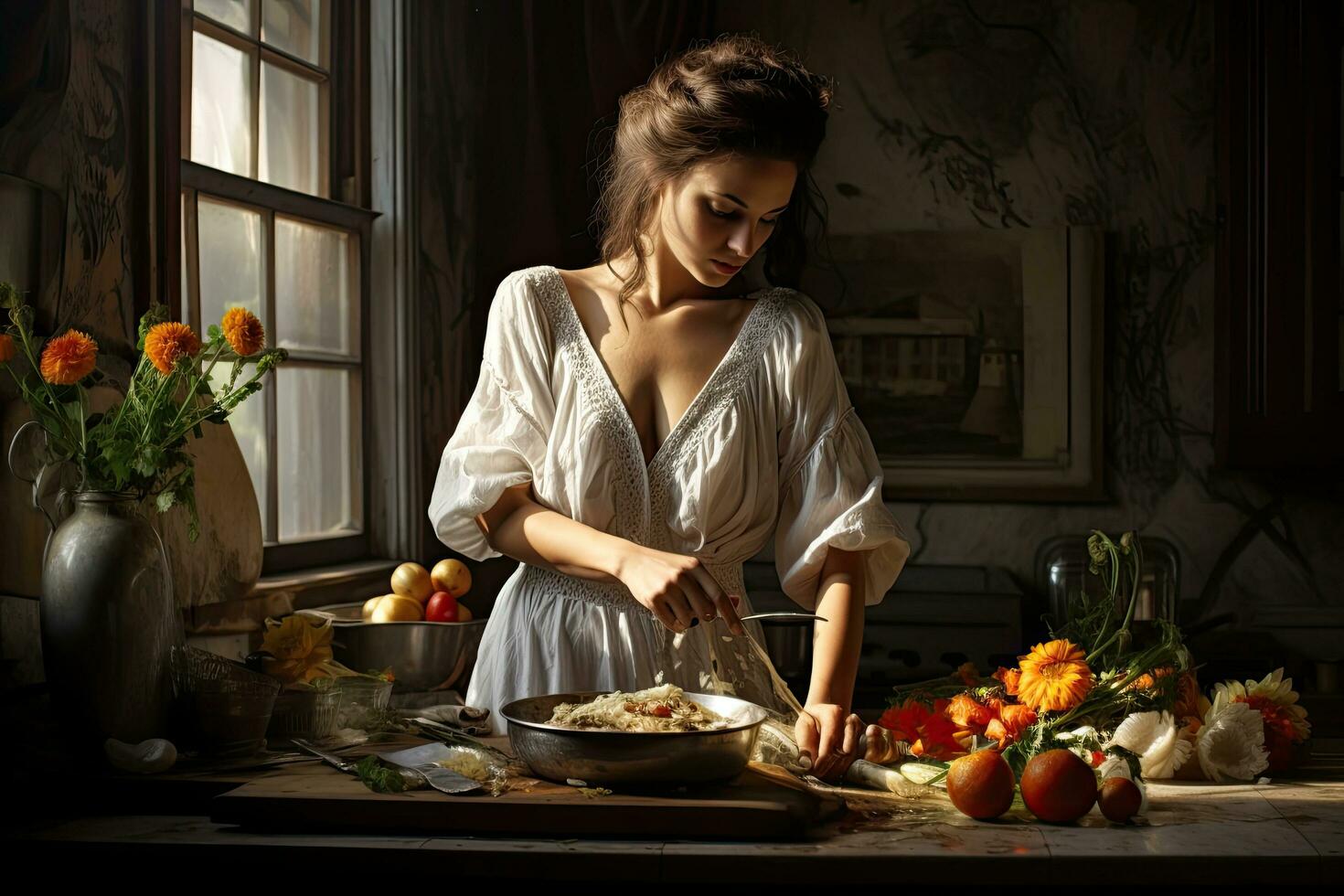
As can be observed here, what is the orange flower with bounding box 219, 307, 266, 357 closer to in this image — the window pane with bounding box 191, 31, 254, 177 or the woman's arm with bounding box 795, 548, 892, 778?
the woman's arm with bounding box 795, 548, 892, 778

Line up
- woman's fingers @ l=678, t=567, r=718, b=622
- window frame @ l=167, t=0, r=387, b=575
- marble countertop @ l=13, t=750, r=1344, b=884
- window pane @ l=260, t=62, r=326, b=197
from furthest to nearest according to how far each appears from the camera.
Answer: window pane @ l=260, t=62, r=326, b=197 < window frame @ l=167, t=0, r=387, b=575 < woman's fingers @ l=678, t=567, r=718, b=622 < marble countertop @ l=13, t=750, r=1344, b=884

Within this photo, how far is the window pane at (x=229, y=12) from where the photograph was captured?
2430mm

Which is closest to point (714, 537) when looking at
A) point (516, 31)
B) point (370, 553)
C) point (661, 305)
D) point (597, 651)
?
point (597, 651)

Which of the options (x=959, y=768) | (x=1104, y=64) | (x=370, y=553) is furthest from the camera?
(x=1104, y=64)

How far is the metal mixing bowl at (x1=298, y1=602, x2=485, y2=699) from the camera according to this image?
2168mm

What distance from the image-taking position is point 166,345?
141 cm

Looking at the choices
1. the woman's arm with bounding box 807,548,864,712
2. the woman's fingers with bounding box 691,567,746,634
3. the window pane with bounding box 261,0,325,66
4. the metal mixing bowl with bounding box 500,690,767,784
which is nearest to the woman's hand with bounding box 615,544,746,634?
the woman's fingers with bounding box 691,567,746,634

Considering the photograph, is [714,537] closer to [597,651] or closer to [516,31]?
[597,651]

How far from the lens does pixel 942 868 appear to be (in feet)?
3.62

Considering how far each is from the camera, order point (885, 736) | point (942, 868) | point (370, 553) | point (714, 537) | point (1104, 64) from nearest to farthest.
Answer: point (942, 868), point (885, 736), point (714, 537), point (370, 553), point (1104, 64)

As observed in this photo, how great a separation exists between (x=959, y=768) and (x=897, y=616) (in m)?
1.87

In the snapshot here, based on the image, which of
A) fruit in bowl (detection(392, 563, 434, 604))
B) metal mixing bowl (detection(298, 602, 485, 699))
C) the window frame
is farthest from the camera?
fruit in bowl (detection(392, 563, 434, 604))

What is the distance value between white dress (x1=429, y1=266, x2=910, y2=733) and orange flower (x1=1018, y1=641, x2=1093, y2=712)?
212 millimetres

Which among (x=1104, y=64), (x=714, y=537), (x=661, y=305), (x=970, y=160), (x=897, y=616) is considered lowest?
(x=897, y=616)
